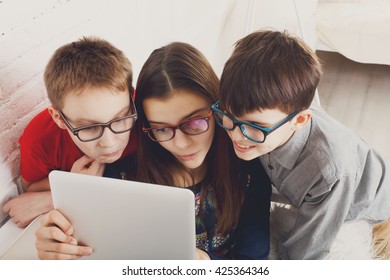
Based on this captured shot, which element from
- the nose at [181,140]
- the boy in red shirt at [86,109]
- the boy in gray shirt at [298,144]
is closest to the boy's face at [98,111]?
the boy in red shirt at [86,109]

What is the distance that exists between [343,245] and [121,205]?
81 cm

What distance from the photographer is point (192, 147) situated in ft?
3.23

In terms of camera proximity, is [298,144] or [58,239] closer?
[58,239]

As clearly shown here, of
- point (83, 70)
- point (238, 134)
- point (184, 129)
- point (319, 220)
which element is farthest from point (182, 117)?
point (319, 220)

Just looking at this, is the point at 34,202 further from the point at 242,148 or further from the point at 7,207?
the point at 242,148

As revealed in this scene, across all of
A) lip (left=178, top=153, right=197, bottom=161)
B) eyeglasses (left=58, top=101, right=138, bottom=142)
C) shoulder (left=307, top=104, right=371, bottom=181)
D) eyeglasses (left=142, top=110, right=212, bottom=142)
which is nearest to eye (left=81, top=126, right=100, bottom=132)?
eyeglasses (left=58, top=101, right=138, bottom=142)

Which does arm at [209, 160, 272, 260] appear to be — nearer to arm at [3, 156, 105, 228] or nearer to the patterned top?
the patterned top

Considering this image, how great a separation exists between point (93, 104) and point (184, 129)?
0.23 metres

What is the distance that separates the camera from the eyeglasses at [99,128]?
96 centimetres

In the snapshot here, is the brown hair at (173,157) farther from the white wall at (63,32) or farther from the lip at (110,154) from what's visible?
the white wall at (63,32)

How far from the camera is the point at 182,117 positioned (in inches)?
37.2

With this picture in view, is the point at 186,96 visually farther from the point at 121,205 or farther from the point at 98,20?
the point at 98,20

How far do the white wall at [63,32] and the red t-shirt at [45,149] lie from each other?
5 cm
